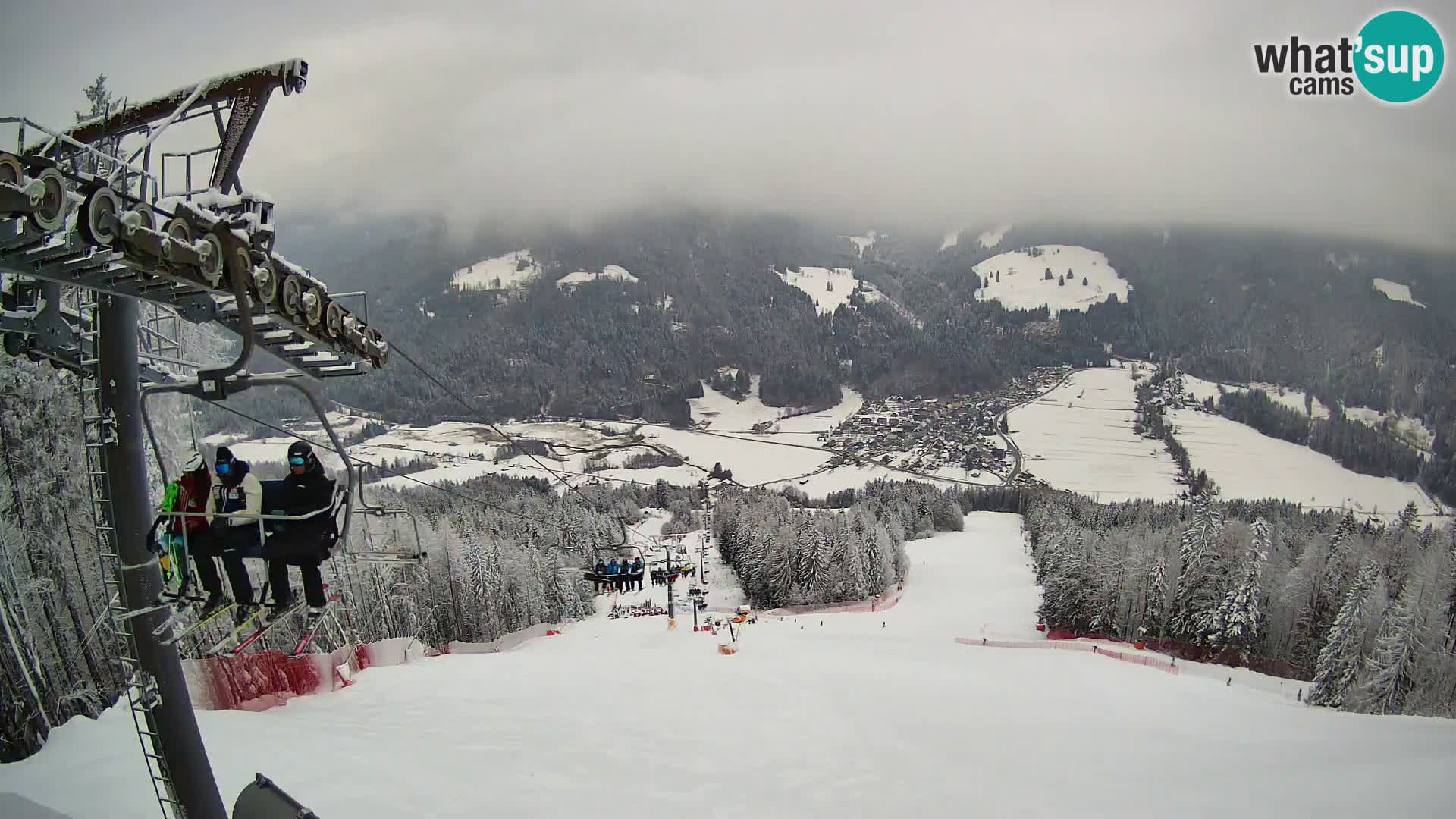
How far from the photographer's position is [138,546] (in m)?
6.25

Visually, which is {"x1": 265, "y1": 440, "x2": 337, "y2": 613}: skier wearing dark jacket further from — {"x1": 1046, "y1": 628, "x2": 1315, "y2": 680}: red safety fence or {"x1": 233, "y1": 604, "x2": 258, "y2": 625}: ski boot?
{"x1": 1046, "y1": 628, "x2": 1315, "y2": 680}: red safety fence

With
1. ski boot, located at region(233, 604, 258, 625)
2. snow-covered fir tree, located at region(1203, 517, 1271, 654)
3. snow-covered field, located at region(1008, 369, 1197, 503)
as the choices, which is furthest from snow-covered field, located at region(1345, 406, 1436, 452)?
ski boot, located at region(233, 604, 258, 625)

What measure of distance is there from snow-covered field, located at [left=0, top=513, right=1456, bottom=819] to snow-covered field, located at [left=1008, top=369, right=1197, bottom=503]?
9401cm

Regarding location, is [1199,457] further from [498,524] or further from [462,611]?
[462,611]

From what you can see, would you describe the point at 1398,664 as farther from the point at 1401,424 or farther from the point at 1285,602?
the point at 1401,424

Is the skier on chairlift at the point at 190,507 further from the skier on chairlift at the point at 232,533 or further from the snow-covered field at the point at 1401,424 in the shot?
the snow-covered field at the point at 1401,424

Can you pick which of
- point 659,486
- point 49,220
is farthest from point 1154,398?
point 49,220

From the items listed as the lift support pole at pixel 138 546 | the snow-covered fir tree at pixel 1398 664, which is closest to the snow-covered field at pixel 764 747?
the lift support pole at pixel 138 546

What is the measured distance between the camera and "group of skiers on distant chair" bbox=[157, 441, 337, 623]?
19.0 feet

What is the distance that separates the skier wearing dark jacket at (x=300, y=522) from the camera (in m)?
5.88

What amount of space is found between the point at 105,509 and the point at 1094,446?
487ft

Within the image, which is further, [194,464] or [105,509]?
[105,509]

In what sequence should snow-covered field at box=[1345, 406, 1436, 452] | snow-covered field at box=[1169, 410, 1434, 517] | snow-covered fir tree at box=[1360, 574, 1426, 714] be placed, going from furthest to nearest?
snow-covered field at box=[1345, 406, 1436, 452] < snow-covered field at box=[1169, 410, 1434, 517] < snow-covered fir tree at box=[1360, 574, 1426, 714]

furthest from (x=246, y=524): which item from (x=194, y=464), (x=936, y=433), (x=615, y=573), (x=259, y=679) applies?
(x=936, y=433)
